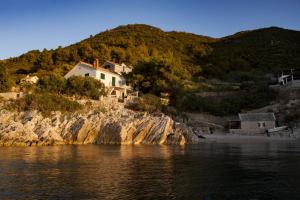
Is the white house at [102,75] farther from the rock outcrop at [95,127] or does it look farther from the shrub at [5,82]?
the rock outcrop at [95,127]

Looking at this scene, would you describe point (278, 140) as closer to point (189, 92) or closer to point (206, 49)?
point (189, 92)

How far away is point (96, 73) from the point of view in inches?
2450

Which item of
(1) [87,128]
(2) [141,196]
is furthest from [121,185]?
(1) [87,128]

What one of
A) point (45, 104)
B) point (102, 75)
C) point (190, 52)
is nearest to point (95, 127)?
point (45, 104)

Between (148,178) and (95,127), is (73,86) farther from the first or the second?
(148,178)

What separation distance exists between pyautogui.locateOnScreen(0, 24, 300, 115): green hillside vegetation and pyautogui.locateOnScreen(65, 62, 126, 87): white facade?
3553 millimetres

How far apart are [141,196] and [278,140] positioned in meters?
40.6

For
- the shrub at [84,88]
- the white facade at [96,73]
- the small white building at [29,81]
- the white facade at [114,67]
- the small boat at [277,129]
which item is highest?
the white facade at [114,67]

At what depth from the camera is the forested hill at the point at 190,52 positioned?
292ft

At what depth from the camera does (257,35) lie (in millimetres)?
144750

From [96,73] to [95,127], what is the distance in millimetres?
19751

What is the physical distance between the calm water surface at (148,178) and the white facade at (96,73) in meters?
34.3

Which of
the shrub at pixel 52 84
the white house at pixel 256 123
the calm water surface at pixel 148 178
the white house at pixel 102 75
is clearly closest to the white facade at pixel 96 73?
the white house at pixel 102 75

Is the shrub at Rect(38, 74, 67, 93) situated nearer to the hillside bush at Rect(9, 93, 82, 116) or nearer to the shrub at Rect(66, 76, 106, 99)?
the shrub at Rect(66, 76, 106, 99)
